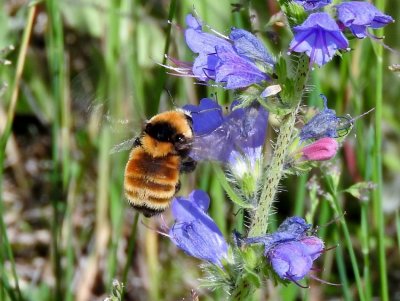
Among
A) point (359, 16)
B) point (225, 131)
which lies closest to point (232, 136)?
point (225, 131)

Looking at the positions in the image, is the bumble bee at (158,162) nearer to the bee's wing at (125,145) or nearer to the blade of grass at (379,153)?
the bee's wing at (125,145)

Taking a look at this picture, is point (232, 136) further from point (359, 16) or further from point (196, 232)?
point (359, 16)

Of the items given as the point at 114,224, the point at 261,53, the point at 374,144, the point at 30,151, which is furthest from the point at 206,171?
the point at 30,151

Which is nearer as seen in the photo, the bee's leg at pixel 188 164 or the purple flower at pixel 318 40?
the purple flower at pixel 318 40

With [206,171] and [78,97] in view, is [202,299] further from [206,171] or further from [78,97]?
[78,97]

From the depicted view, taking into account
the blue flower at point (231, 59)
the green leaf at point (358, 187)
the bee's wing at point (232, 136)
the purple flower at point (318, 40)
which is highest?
the purple flower at point (318, 40)

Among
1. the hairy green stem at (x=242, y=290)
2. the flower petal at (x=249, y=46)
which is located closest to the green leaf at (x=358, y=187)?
the hairy green stem at (x=242, y=290)

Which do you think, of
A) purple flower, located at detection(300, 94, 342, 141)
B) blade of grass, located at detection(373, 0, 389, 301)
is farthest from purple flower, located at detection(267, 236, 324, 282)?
blade of grass, located at detection(373, 0, 389, 301)
